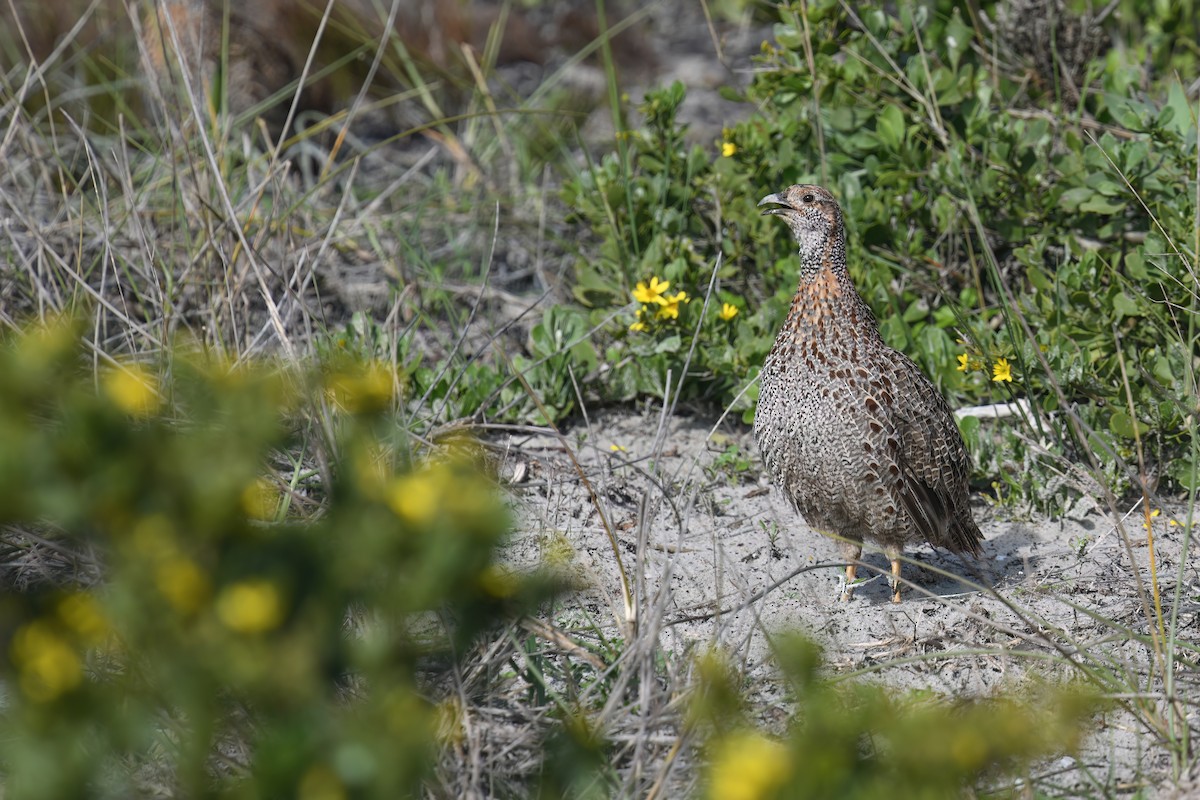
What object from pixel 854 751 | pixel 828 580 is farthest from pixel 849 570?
pixel 854 751

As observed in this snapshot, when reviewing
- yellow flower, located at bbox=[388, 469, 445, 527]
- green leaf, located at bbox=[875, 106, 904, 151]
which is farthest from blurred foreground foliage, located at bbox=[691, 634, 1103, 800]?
green leaf, located at bbox=[875, 106, 904, 151]

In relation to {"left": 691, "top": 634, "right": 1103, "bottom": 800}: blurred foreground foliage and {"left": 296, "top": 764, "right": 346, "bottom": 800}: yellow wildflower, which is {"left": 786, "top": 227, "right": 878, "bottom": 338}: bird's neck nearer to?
{"left": 691, "top": 634, "right": 1103, "bottom": 800}: blurred foreground foliage

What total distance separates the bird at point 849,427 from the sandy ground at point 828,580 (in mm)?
206

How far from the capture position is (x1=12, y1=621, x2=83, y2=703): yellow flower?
178cm

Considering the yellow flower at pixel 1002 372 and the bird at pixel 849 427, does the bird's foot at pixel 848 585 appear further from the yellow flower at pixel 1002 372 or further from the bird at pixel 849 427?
the yellow flower at pixel 1002 372

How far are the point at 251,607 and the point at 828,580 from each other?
2.73 m

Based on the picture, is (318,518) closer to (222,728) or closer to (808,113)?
(222,728)

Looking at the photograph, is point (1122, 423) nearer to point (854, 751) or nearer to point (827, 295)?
point (827, 295)

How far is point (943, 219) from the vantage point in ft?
16.1

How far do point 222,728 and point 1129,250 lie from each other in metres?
3.79

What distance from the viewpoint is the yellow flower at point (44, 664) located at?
1.78 meters

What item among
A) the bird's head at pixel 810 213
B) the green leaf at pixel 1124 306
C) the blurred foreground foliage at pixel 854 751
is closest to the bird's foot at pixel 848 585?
the bird's head at pixel 810 213

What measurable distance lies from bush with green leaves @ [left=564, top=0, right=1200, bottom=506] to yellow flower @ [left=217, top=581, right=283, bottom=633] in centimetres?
275

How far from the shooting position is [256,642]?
1788mm
